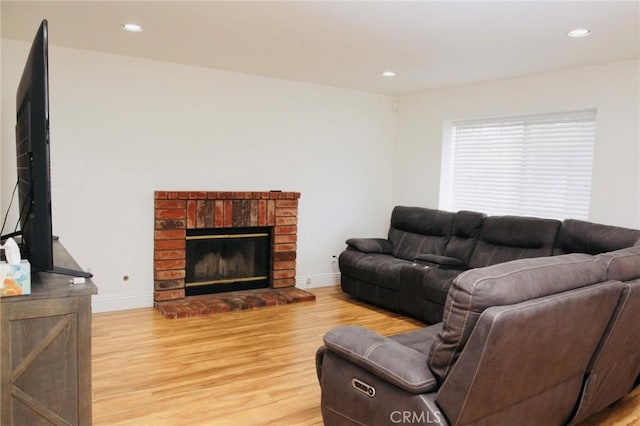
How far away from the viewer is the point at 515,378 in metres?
1.90

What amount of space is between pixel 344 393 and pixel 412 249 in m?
3.29

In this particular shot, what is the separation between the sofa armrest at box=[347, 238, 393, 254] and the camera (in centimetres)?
535

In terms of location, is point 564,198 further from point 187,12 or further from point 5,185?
point 5,185

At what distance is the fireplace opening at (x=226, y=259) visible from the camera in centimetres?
495

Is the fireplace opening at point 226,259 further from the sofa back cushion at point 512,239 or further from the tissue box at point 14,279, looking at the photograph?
the tissue box at point 14,279

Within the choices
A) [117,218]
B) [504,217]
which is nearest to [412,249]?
[504,217]

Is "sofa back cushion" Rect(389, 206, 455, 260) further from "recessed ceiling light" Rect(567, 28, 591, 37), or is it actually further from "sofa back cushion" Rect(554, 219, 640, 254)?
"recessed ceiling light" Rect(567, 28, 591, 37)

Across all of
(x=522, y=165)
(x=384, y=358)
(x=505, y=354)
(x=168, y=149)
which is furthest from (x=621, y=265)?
(x=168, y=149)

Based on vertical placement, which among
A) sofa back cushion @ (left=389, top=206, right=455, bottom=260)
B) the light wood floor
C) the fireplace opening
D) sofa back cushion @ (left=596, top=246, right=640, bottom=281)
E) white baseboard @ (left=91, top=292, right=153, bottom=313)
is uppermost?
sofa back cushion @ (left=596, top=246, right=640, bottom=281)

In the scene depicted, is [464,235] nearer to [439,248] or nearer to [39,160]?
[439,248]

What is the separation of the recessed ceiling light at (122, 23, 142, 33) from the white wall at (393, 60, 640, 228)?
343cm

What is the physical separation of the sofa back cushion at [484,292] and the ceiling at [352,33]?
1699 millimetres

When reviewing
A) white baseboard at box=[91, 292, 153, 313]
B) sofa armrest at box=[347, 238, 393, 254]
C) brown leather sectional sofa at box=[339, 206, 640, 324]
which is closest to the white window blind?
brown leather sectional sofa at box=[339, 206, 640, 324]

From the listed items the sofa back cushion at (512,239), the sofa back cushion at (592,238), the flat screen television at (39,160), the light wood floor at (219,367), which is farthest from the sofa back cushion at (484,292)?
the sofa back cushion at (512,239)
